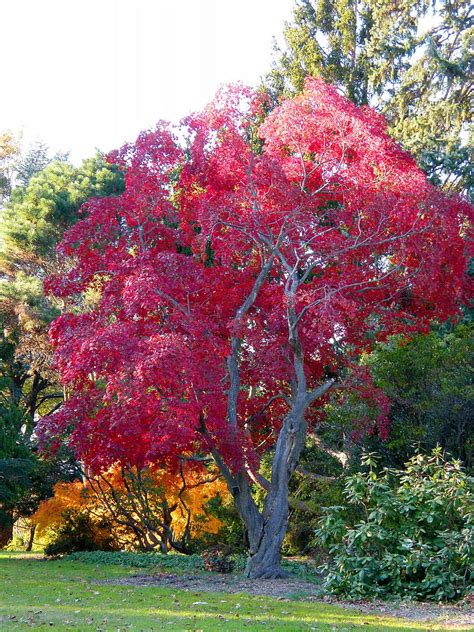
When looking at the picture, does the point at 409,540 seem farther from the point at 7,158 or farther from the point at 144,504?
the point at 7,158

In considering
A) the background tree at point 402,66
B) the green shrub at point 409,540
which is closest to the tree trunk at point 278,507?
the green shrub at point 409,540

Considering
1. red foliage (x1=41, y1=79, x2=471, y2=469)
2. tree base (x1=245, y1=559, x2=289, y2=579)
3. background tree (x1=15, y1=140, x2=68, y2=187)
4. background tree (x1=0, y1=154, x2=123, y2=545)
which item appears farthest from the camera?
background tree (x1=15, y1=140, x2=68, y2=187)

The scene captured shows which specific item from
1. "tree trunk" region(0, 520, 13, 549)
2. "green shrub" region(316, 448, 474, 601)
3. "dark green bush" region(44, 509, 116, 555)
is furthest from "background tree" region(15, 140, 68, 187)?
"green shrub" region(316, 448, 474, 601)

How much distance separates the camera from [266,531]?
10.8 metres

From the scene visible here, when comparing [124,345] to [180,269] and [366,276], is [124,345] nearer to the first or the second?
[180,269]

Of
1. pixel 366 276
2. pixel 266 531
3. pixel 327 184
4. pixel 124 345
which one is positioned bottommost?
pixel 266 531

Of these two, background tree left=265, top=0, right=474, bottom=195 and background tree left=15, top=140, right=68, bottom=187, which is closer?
background tree left=265, top=0, right=474, bottom=195

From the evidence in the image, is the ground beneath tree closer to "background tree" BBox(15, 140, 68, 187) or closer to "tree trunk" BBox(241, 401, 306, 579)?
"tree trunk" BBox(241, 401, 306, 579)

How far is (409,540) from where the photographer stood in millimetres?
8414

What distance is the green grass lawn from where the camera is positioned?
6391 millimetres

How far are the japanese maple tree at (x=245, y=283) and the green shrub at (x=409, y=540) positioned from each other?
6.92 feet

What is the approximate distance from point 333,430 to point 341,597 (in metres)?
4.52

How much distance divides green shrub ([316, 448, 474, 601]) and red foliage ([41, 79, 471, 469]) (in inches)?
91.0

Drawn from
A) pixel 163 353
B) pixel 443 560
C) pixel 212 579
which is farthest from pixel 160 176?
pixel 443 560
